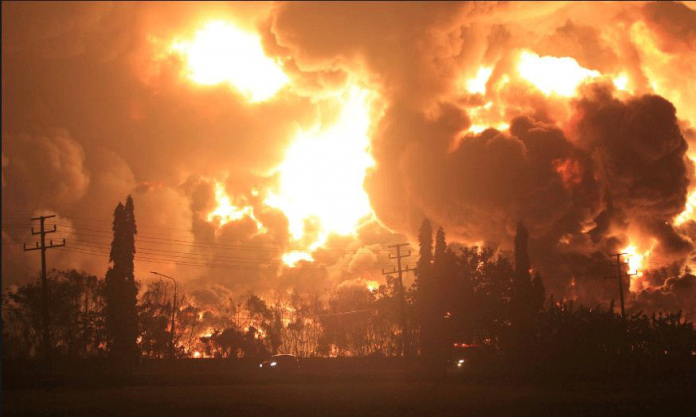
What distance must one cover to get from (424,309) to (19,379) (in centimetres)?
5105

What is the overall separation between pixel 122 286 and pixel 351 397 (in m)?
46.8

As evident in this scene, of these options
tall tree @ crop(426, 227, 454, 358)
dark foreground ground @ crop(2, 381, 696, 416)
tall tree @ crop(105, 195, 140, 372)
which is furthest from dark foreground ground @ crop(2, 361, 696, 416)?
tall tree @ crop(426, 227, 454, 358)

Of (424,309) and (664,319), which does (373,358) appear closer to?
(424,309)

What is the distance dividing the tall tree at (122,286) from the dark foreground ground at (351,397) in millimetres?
24779

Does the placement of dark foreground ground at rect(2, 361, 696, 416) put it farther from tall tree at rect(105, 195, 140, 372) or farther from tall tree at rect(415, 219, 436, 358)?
tall tree at rect(415, 219, 436, 358)

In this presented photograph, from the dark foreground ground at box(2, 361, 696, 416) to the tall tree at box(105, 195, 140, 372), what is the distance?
24.8 metres

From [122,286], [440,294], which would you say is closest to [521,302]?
[440,294]

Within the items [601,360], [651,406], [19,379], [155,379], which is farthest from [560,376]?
[19,379]

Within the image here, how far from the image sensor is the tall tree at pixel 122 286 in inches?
2987

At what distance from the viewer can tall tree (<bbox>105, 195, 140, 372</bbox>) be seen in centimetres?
7588

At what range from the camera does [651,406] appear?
34.7 meters

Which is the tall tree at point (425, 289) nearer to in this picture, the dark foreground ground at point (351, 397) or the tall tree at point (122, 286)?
the dark foreground ground at point (351, 397)

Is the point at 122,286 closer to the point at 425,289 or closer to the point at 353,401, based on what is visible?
the point at 425,289

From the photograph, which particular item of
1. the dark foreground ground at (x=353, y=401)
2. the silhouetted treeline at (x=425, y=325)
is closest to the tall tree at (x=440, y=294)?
the silhouetted treeline at (x=425, y=325)
